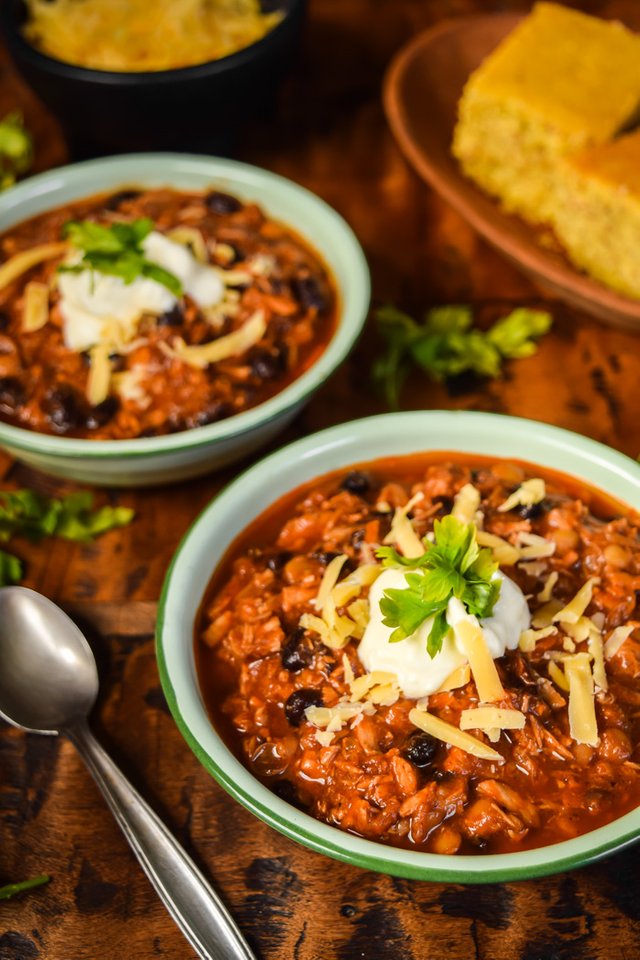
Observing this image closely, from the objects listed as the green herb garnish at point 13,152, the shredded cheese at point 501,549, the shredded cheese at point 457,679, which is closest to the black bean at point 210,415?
the shredded cheese at point 501,549

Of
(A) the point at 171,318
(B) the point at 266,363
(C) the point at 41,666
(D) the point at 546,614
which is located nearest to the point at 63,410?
(A) the point at 171,318

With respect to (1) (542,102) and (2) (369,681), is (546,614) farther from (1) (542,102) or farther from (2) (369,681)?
(1) (542,102)

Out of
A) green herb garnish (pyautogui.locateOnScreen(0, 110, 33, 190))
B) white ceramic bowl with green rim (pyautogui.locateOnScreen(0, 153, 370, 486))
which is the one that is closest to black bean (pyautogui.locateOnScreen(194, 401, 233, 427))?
white ceramic bowl with green rim (pyautogui.locateOnScreen(0, 153, 370, 486))

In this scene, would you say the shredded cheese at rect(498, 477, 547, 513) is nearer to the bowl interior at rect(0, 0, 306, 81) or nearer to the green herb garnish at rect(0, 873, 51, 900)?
the green herb garnish at rect(0, 873, 51, 900)

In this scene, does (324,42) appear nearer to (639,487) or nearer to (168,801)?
(639,487)

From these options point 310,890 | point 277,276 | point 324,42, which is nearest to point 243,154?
point 324,42

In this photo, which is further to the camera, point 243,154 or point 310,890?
point 243,154

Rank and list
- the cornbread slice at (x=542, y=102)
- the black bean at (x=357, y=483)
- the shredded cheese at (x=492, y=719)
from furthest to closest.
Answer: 1. the cornbread slice at (x=542, y=102)
2. the black bean at (x=357, y=483)
3. the shredded cheese at (x=492, y=719)

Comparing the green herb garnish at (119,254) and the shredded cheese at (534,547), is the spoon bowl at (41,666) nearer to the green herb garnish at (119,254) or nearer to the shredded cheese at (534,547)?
the green herb garnish at (119,254)
